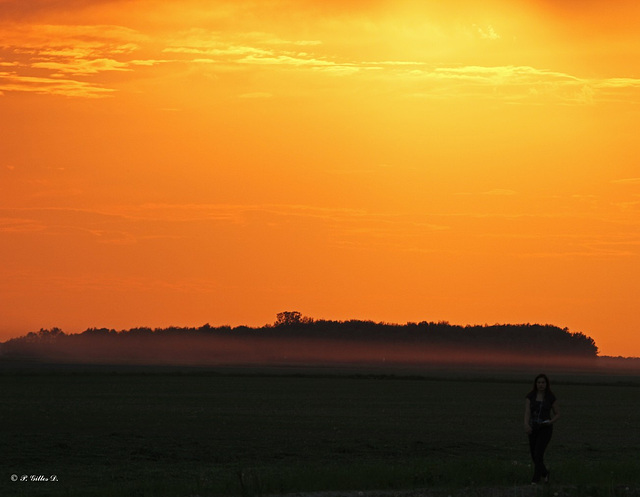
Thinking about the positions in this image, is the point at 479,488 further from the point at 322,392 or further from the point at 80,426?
the point at 322,392

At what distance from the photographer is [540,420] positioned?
26766 mm

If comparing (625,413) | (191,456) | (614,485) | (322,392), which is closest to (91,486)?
(191,456)

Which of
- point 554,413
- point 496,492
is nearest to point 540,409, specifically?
point 554,413

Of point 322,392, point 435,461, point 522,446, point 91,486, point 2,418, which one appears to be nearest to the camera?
point 91,486

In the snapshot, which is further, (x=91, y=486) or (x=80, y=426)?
(x=80, y=426)

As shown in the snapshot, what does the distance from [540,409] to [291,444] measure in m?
15.9

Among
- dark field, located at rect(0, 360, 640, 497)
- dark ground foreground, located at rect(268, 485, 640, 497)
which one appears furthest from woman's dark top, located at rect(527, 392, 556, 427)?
dark ground foreground, located at rect(268, 485, 640, 497)

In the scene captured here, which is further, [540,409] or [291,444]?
[291,444]

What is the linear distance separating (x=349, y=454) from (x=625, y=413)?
31.9 m

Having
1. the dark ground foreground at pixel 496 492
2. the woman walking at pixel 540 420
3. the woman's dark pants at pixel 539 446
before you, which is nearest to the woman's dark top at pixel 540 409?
the woman walking at pixel 540 420

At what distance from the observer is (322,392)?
283 feet

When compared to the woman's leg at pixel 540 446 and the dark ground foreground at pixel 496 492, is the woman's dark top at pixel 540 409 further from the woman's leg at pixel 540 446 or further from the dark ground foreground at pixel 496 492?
the dark ground foreground at pixel 496 492

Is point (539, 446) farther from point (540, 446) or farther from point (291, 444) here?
point (291, 444)

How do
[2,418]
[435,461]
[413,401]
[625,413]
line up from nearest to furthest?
[435,461] < [2,418] < [625,413] < [413,401]
